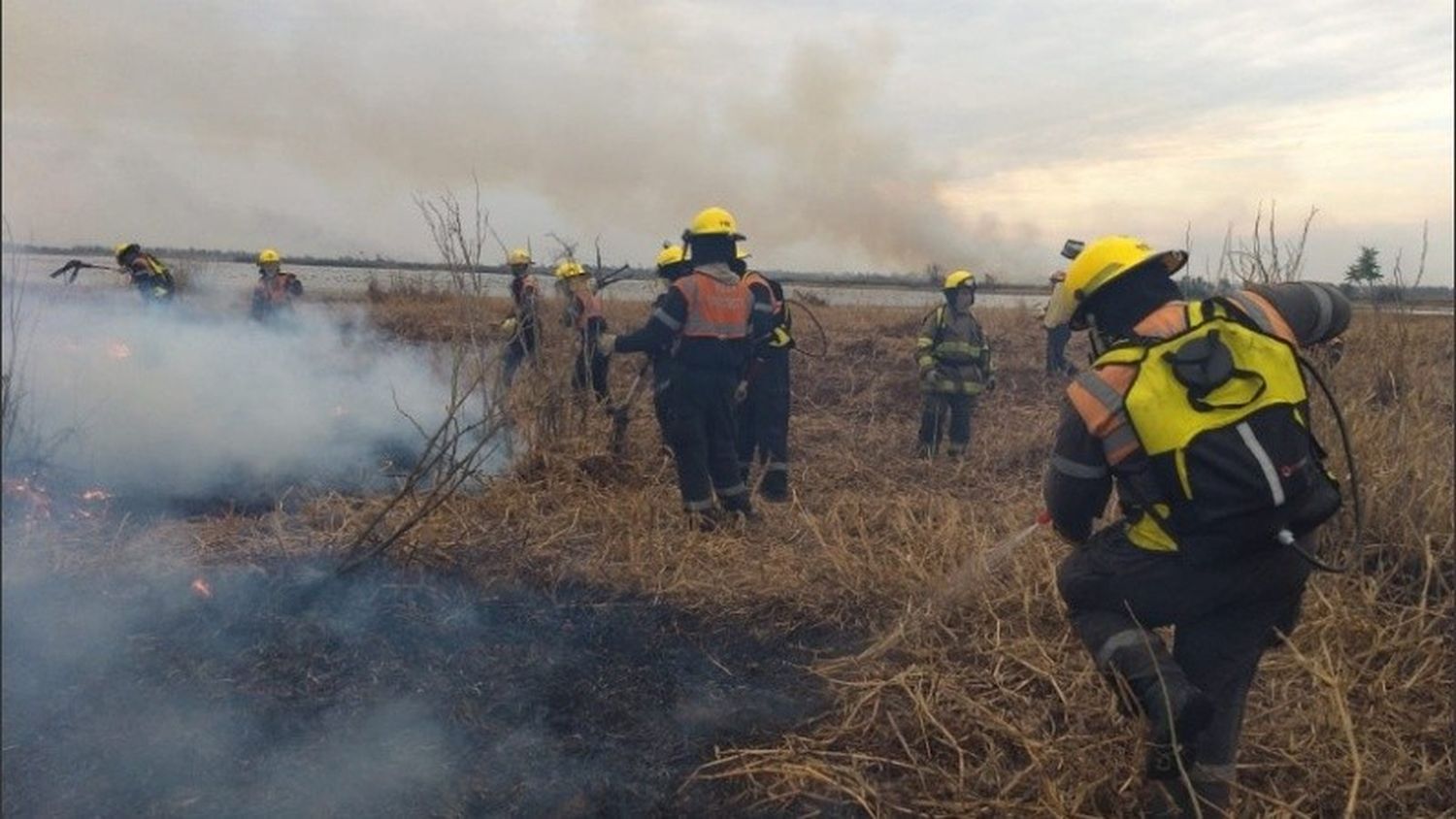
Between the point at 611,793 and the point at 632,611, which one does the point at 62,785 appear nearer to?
the point at 611,793

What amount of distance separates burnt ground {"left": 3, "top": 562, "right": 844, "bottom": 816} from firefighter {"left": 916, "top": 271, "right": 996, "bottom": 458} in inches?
202

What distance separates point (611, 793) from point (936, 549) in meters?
2.57

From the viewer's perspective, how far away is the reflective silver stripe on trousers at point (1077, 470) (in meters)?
2.88

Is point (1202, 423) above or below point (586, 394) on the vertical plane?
above

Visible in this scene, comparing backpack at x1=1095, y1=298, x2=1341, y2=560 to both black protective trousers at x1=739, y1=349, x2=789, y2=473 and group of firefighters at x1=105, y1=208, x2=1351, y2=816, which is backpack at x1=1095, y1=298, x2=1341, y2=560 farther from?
black protective trousers at x1=739, y1=349, x2=789, y2=473

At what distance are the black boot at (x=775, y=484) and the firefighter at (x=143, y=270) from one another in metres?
6.49

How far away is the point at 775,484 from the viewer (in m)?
7.98

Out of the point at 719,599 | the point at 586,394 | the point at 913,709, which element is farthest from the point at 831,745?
the point at 586,394

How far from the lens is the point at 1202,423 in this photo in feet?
8.67

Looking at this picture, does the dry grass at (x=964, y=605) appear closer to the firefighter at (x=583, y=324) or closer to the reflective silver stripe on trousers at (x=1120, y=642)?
the firefighter at (x=583, y=324)

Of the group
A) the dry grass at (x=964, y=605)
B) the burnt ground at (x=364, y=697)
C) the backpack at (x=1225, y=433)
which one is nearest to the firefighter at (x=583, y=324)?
the dry grass at (x=964, y=605)

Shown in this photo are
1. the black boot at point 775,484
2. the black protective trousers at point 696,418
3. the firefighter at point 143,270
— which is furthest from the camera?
the firefighter at point 143,270

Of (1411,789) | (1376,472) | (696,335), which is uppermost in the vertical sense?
(696,335)

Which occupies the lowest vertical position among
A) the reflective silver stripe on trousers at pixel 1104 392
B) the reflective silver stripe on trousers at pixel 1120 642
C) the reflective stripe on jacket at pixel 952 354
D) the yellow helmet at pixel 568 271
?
the reflective silver stripe on trousers at pixel 1120 642
